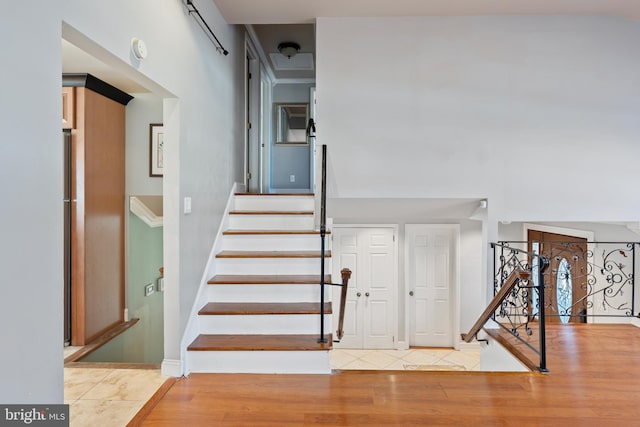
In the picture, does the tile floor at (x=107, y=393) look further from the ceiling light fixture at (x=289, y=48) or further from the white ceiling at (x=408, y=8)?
the ceiling light fixture at (x=289, y=48)

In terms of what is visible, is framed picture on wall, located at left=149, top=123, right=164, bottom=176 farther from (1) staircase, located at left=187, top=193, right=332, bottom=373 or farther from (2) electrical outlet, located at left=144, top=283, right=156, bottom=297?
(2) electrical outlet, located at left=144, top=283, right=156, bottom=297

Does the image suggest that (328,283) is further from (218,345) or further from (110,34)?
(110,34)

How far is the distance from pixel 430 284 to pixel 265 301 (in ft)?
13.2

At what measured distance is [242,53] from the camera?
15.2ft

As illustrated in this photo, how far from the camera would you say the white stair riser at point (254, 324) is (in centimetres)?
298

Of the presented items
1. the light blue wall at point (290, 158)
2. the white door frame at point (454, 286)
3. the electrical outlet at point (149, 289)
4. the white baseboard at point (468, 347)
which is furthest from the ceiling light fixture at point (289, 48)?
the white baseboard at point (468, 347)

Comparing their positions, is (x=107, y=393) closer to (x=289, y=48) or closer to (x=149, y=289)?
(x=149, y=289)

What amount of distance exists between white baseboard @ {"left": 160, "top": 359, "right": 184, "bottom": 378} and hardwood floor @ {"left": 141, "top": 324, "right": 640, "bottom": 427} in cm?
7

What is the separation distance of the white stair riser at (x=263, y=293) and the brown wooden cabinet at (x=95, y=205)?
112 centimetres

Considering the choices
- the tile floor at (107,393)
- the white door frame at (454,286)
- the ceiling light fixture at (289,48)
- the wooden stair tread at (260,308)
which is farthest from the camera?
the white door frame at (454,286)

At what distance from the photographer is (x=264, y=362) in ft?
8.91

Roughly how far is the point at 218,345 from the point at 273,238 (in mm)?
1218

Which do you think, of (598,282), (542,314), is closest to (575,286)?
(598,282)

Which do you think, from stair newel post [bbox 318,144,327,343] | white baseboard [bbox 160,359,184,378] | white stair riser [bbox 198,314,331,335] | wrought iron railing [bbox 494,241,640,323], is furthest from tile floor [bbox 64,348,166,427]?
wrought iron railing [bbox 494,241,640,323]
